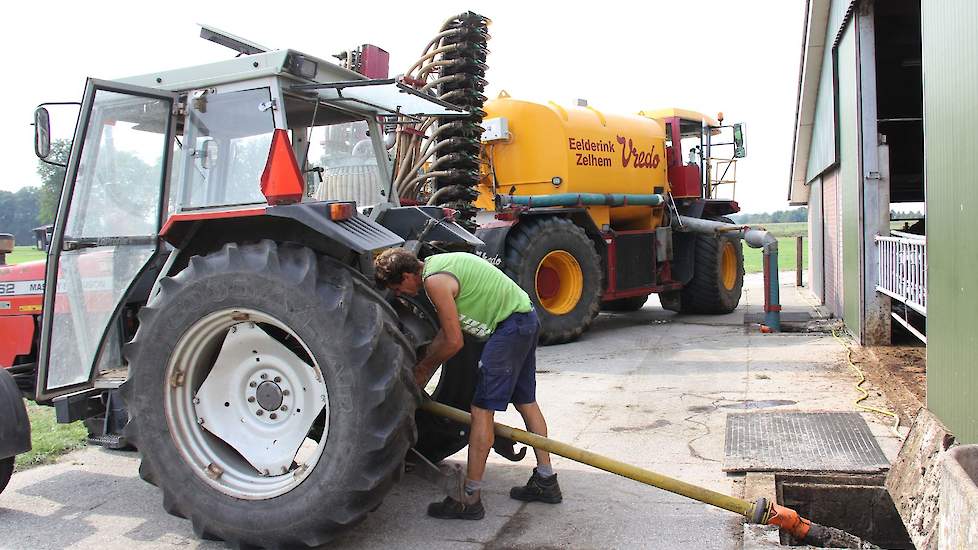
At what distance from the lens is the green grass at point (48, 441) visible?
544cm

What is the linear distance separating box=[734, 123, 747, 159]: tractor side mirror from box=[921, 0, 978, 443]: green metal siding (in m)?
8.14

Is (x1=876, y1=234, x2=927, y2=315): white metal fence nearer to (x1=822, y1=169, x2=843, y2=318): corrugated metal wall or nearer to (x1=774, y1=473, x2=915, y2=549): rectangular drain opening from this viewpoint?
(x1=774, y1=473, x2=915, y2=549): rectangular drain opening

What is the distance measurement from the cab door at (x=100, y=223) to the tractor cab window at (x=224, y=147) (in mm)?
198

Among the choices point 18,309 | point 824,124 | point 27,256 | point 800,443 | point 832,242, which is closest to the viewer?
point 18,309

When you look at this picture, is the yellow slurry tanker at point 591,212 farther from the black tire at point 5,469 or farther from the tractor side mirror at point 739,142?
the black tire at point 5,469

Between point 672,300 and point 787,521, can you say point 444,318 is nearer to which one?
point 787,521

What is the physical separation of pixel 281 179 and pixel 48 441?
327 centimetres

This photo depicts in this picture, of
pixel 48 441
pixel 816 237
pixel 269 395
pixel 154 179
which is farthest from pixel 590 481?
pixel 816 237

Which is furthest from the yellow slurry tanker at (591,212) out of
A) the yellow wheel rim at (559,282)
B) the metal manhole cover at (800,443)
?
the metal manhole cover at (800,443)

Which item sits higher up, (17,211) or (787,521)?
(17,211)

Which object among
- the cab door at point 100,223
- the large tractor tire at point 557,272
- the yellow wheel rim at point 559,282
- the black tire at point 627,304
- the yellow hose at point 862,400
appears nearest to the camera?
the cab door at point 100,223

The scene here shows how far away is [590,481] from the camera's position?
4.84m

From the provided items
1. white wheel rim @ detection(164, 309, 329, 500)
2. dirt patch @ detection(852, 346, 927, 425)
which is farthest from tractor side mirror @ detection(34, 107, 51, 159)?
dirt patch @ detection(852, 346, 927, 425)

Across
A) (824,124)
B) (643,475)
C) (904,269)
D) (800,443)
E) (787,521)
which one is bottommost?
(800,443)
